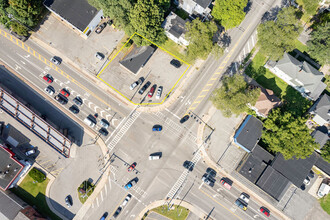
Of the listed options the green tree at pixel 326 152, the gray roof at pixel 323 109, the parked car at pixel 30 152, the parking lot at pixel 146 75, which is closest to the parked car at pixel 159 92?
the parking lot at pixel 146 75

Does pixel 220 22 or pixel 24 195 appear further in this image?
pixel 220 22

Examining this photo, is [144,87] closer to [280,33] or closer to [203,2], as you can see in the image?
[203,2]

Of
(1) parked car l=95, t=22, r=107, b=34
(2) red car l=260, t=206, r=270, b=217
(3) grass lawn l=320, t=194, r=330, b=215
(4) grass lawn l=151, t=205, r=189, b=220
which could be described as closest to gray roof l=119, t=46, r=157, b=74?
(1) parked car l=95, t=22, r=107, b=34

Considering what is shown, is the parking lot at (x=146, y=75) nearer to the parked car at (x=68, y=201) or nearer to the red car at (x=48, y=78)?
the red car at (x=48, y=78)

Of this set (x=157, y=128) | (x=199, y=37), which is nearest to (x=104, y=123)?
(x=157, y=128)

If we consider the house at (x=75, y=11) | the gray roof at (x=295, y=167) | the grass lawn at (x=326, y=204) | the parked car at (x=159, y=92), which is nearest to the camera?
the gray roof at (x=295, y=167)

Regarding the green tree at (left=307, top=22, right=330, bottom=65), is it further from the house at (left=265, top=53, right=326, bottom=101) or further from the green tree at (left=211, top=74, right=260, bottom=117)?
the green tree at (left=211, top=74, right=260, bottom=117)

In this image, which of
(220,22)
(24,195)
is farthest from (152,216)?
(220,22)

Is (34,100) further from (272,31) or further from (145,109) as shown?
(272,31)
